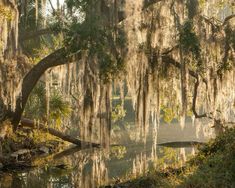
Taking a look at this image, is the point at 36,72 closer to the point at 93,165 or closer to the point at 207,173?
the point at 93,165

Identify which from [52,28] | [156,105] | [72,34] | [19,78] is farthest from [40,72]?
[156,105]

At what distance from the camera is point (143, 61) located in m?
16.8

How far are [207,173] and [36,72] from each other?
33.2 ft

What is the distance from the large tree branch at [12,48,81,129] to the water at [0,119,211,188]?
2409 millimetres

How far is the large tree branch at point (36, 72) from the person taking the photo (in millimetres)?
17312

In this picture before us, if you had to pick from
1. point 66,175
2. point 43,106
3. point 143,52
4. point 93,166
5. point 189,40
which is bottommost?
point 66,175

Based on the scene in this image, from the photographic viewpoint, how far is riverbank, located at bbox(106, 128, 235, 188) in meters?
10.0

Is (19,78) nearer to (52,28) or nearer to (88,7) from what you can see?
(52,28)

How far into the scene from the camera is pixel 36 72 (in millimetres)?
18750

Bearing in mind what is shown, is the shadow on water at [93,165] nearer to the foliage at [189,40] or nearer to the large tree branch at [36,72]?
the large tree branch at [36,72]

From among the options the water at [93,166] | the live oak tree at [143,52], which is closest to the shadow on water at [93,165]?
the water at [93,166]

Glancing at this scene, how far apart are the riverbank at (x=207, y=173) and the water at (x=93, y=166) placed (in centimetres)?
172

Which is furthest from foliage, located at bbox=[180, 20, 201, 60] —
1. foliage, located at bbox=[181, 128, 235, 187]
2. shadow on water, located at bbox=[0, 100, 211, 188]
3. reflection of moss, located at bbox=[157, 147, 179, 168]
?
foliage, located at bbox=[181, 128, 235, 187]

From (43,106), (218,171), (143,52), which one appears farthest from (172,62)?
(218,171)
